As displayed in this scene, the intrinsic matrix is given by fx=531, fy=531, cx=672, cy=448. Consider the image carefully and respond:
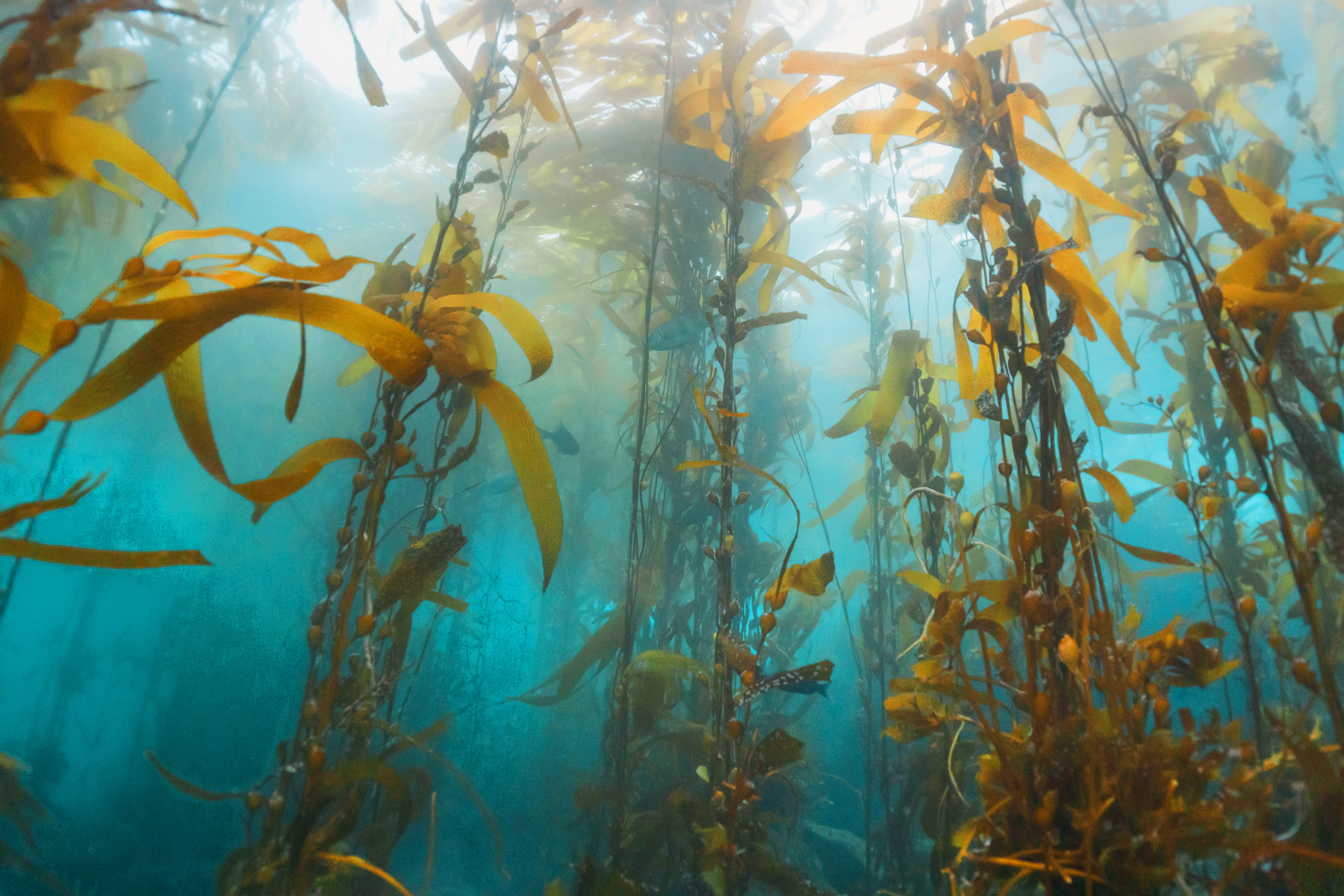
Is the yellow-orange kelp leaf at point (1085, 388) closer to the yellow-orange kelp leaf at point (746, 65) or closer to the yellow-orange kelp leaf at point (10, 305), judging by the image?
the yellow-orange kelp leaf at point (746, 65)

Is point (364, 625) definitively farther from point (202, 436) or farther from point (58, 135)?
point (58, 135)

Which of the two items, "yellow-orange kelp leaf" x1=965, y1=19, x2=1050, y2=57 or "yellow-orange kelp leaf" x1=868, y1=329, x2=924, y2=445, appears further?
"yellow-orange kelp leaf" x1=868, y1=329, x2=924, y2=445

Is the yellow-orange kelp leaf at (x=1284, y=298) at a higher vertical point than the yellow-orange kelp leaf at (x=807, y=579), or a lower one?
higher

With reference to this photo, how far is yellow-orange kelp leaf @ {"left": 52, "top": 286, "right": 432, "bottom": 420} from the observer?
1.78 ft

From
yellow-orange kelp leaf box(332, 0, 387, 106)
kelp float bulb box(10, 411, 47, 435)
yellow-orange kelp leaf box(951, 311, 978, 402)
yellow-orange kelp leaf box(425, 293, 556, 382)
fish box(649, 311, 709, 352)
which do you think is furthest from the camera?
fish box(649, 311, 709, 352)

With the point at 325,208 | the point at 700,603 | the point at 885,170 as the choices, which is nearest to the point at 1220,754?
the point at 700,603

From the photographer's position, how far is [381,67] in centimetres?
349

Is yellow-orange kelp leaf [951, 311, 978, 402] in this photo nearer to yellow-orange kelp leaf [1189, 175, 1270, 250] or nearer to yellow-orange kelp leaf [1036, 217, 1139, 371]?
yellow-orange kelp leaf [1036, 217, 1139, 371]

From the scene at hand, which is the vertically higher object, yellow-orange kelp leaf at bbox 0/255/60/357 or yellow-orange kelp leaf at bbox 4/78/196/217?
yellow-orange kelp leaf at bbox 4/78/196/217

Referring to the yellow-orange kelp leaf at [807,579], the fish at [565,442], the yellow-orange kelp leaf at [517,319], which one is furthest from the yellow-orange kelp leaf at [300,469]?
the fish at [565,442]

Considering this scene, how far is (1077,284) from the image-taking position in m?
0.83

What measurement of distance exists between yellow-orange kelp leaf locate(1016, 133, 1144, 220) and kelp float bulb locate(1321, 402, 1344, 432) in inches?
17.4

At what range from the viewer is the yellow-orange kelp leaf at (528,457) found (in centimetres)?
72

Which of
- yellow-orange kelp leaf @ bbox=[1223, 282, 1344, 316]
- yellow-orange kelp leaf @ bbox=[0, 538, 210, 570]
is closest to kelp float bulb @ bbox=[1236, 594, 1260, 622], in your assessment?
yellow-orange kelp leaf @ bbox=[1223, 282, 1344, 316]
